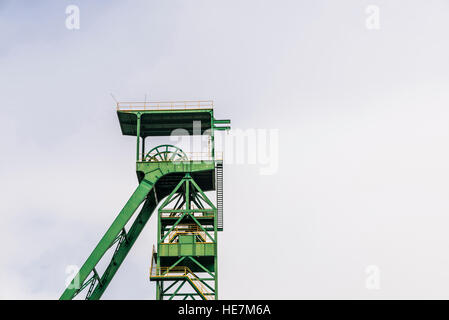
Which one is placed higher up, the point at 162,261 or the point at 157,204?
the point at 157,204

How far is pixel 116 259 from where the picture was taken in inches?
1877

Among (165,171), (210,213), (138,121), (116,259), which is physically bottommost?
(116,259)
